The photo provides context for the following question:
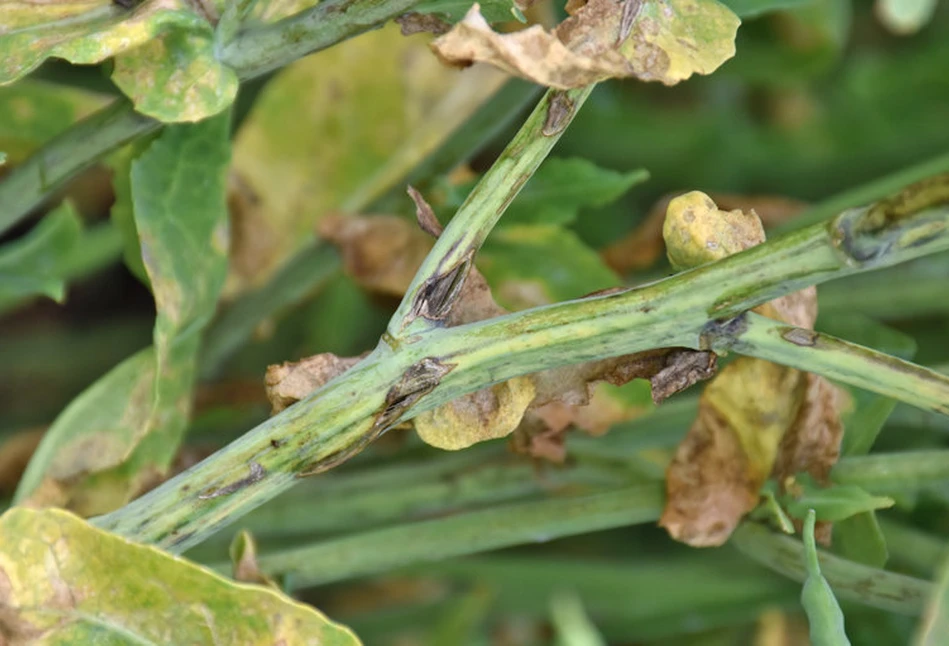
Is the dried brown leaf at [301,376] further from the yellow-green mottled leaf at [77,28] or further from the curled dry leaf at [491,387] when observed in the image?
the yellow-green mottled leaf at [77,28]

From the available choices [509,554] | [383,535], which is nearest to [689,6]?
[383,535]

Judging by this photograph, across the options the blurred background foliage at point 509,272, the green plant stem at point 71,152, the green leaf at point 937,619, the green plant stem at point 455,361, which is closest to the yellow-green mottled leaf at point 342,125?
the blurred background foliage at point 509,272

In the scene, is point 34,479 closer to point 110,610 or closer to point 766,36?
point 110,610

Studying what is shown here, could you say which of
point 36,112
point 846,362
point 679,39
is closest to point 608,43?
point 679,39

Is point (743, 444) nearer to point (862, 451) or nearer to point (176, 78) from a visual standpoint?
point (862, 451)

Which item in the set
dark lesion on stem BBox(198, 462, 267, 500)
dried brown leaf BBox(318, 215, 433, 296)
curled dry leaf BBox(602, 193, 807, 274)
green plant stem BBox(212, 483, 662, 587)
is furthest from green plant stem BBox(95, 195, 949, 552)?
curled dry leaf BBox(602, 193, 807, 274)
